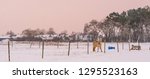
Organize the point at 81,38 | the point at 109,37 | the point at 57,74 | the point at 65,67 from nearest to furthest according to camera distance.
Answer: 1. the point at 57,74
2. the point at 65,67
3. the point at 109,37
4. the point at 81,38

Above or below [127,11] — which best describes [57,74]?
below

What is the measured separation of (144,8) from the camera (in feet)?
A: 371

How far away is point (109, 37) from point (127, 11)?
8.80 meters

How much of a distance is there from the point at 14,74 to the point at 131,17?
98614mm

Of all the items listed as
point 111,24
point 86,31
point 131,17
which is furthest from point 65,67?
point 86,31

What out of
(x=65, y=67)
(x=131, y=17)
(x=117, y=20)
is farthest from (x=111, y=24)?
(x=65, y=67)

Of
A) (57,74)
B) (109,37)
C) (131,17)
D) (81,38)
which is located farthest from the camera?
(81,38)

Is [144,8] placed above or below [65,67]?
above

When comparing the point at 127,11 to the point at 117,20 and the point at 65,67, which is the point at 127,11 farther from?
the point at 65,67

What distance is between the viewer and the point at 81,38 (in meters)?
127

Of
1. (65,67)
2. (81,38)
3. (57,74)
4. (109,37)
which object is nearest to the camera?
(57,74)

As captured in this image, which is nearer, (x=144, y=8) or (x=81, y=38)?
(x=144, y=8)

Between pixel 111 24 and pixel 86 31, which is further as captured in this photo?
pixel 86 31

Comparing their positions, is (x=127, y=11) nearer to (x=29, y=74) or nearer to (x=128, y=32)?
(x=128, y=32)
